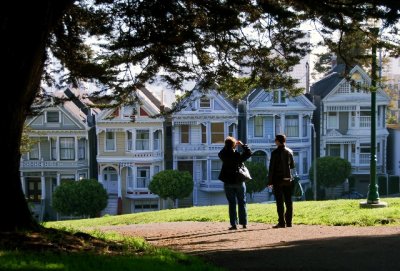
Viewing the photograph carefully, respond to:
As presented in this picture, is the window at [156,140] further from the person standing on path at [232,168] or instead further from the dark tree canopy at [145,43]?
the person standing on path at [232,168]

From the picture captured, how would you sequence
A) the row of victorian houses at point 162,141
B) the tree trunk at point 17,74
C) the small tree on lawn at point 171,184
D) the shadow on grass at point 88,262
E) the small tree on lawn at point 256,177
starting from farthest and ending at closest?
1. the row of victorian houses at point 162,141
2. the small tree on lawn at point 256,177
3. the small tree on lawn at point 171,184
4. the tree trunk at point 17,74
5. the shadow on grass at point 88,262

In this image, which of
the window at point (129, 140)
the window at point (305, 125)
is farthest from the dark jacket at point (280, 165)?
the window at point (305, 125)

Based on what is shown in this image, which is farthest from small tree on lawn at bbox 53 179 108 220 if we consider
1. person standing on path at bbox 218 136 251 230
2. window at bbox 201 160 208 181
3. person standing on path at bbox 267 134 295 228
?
person standing on path at bbox 267 134 295 228

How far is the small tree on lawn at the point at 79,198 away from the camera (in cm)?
3697

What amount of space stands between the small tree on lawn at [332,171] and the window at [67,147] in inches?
701

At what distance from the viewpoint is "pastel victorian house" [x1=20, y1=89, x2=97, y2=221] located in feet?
140

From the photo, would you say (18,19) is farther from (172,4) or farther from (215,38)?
(215,38)

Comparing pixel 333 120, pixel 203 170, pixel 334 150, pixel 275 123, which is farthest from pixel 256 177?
pixel 333 120

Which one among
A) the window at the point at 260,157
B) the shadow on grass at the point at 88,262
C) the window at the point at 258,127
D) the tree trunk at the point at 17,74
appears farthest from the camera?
the window at the point at 260,157

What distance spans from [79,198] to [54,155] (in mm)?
7392

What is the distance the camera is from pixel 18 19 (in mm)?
7938

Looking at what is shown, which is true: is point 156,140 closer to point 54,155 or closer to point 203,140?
point 203,140

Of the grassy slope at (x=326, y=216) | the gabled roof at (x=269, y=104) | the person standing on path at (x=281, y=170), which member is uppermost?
the gabled roof at (x=269, y=104)

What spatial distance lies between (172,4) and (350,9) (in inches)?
119
